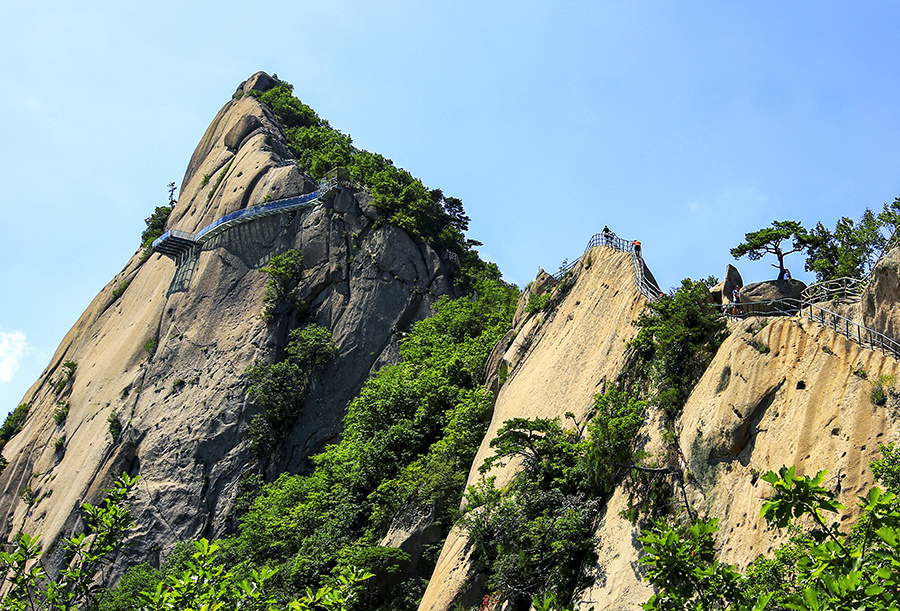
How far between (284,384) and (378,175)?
16794 millimetres

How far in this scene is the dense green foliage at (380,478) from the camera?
26.0 meters

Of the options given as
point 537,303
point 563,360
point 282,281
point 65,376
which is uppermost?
point 282,281

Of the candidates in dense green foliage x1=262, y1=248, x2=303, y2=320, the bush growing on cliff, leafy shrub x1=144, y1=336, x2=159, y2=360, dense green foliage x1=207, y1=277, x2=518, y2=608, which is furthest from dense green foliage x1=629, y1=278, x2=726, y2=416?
leafy shrub x1=144, y1=336, x2=159, y2=360

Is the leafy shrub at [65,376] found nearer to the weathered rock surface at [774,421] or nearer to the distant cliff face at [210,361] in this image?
the distant cliff face at [210,361]

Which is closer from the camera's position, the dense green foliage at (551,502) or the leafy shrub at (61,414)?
the dense green foliage at (551,502)

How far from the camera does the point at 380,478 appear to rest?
98.7ft

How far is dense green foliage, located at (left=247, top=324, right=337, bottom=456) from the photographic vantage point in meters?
42.6

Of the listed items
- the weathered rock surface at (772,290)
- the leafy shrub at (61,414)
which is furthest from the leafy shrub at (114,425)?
the weathered rock surface at (772,290)

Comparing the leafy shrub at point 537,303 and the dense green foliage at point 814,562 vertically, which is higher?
the leafy shrub at point 537,303

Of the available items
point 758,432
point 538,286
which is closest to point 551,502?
point 758,432

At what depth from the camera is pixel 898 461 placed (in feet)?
39.1

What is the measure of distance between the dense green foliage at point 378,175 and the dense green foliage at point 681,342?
3179cm

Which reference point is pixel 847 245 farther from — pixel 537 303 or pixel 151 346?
pixel 151 346

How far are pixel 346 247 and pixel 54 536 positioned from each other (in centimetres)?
2340
